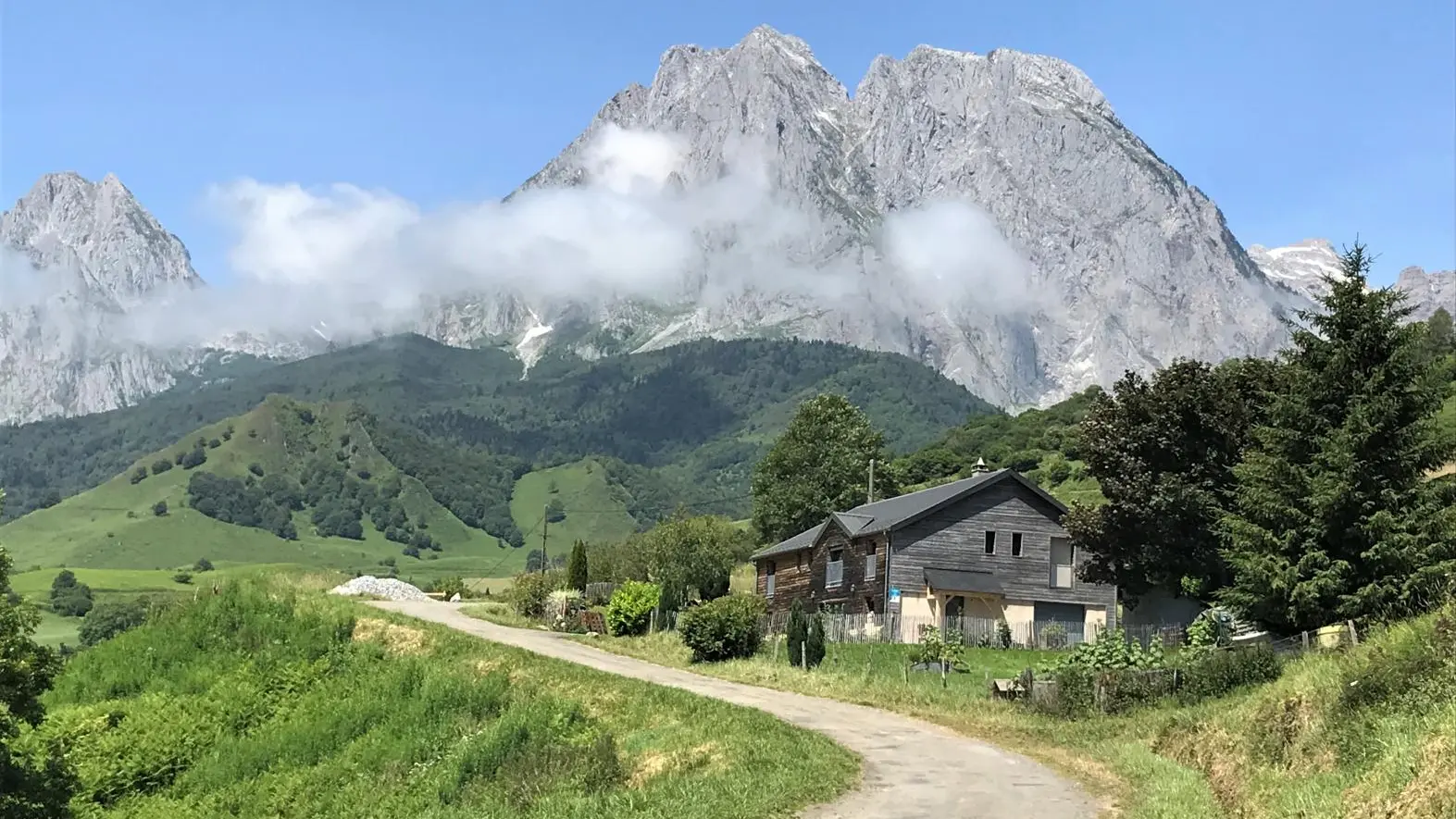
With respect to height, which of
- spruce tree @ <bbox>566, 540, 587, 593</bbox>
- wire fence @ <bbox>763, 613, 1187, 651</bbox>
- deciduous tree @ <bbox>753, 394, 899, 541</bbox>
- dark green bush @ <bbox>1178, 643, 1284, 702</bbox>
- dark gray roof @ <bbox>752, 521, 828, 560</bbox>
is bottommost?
wire fence @ <bbox>763, 613, 1187, 651</bbox>

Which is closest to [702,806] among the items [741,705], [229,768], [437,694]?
[741,705]

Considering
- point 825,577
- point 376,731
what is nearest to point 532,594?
point 825,577

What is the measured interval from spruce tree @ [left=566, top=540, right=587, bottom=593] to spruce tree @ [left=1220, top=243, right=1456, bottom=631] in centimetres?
3947

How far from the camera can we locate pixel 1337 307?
33906mm

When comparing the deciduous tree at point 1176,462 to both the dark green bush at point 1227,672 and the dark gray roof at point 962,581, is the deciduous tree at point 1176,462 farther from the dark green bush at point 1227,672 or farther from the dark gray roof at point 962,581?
the dark green bush at point 1227,672

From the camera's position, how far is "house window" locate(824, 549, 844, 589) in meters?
58.5

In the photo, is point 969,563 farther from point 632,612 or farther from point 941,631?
point 632,612

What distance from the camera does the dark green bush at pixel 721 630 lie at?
40469 millimetres

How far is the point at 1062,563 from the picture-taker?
188 ft

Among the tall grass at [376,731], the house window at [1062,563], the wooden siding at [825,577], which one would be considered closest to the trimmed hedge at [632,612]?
the wooden siding at [825,577]

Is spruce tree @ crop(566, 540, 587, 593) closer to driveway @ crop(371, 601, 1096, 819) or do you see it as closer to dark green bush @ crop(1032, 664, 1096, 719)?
driveway @ crop(371, 601, 1096, 819)

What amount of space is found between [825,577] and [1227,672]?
34.7 m

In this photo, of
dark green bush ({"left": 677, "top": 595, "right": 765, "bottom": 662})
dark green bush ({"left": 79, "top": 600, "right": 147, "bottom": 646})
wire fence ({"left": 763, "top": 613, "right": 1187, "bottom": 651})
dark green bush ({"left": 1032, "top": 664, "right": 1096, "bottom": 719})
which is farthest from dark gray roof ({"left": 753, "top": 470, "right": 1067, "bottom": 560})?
dark green bush ({"left": 79, "top": 600, "right": 147, "bottom": 646})

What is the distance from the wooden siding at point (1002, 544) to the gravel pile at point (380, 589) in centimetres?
2876
